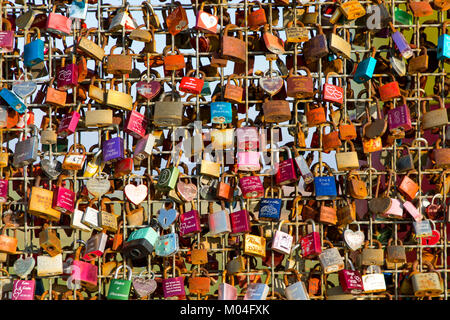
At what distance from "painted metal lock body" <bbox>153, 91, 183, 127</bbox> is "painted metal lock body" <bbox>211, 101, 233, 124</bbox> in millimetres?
181

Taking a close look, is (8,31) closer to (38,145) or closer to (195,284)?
(38,145)

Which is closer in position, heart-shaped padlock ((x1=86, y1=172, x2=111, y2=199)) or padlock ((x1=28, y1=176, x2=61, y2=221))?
padlock ((x1=28, y1=176, x2=61, y2=221))

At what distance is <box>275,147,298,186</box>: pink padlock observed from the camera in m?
Answer: 3.47

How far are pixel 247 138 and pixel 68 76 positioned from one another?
1.06 metres

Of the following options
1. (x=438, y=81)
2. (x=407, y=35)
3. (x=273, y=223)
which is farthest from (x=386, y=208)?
(x=407, y=35)

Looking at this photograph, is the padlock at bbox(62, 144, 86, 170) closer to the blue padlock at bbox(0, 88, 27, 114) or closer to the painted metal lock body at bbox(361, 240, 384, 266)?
the blue padlock at bbox(0, 88, 27, 114)

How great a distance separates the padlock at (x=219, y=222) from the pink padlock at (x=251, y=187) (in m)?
0.15

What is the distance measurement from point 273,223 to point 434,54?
138 cm

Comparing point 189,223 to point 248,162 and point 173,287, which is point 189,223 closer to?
point 173,287

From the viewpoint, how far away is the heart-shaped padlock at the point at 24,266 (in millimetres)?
3480

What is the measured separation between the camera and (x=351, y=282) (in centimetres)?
345

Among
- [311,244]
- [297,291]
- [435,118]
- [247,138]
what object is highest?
[435,118]

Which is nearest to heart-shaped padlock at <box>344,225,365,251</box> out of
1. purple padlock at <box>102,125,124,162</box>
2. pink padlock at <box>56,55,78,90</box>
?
purple padlock at <box>102,125,124,162</box>

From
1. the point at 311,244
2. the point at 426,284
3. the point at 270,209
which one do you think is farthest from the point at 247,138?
the point at 426,284
